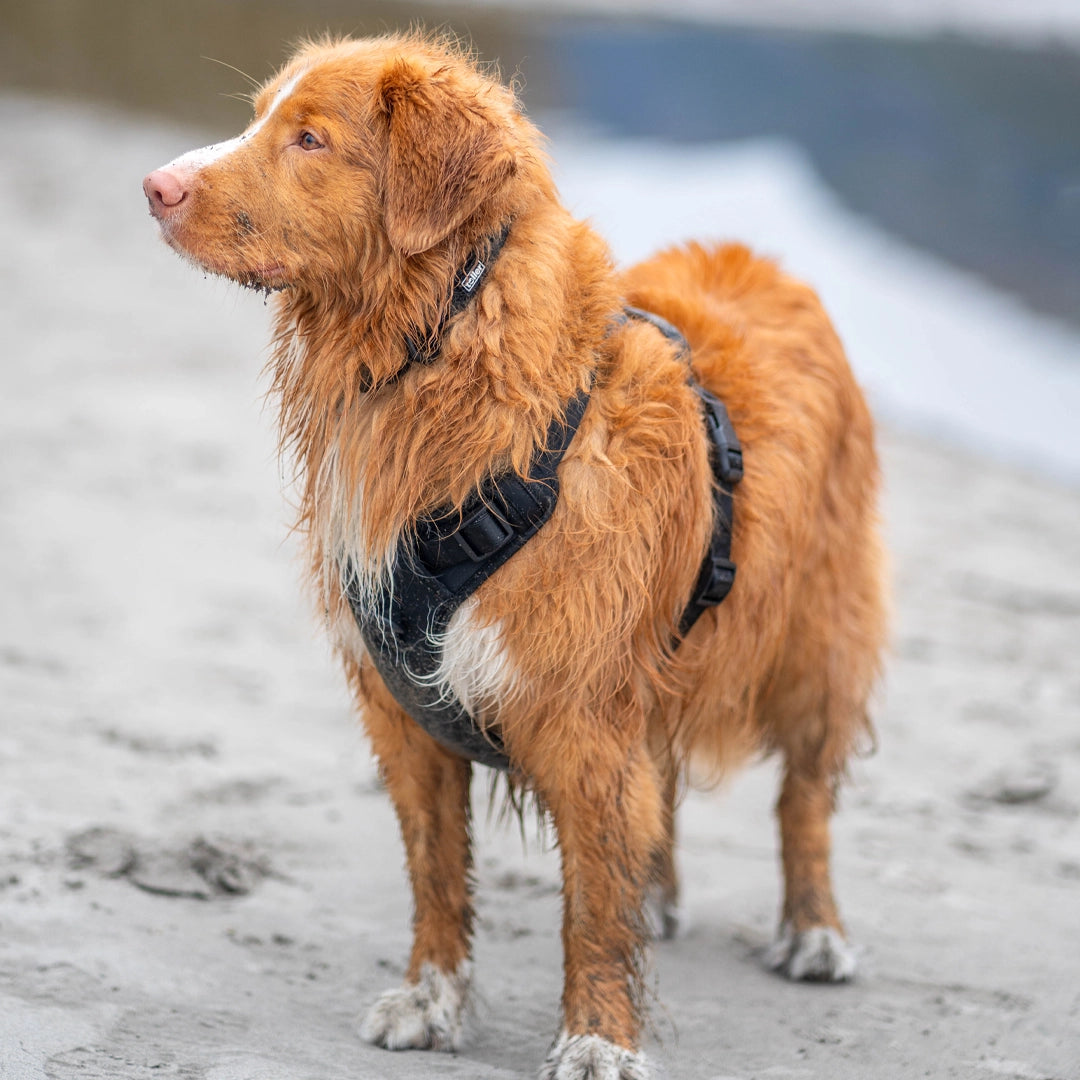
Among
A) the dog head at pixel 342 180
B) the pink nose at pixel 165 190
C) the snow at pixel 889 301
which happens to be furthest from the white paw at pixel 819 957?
the snow at pixel 889 301

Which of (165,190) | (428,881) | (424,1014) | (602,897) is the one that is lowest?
(424,1014)

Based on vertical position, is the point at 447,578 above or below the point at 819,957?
above

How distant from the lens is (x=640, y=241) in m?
13.4

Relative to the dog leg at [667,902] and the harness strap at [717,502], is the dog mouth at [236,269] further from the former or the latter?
the dog leg at [667,902]

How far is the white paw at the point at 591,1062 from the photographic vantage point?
2930 mm

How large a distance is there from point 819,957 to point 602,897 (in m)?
1.19

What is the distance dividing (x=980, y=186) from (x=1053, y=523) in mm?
6185

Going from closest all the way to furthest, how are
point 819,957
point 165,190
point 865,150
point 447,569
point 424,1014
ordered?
point 165,190
point 447,569
point 424,1014
point 819,957
point 865,150

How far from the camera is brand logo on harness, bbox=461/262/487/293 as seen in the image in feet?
9.09

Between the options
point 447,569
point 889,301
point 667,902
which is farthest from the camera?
point 889,301

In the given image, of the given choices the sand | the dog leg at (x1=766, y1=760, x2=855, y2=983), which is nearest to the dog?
the sand

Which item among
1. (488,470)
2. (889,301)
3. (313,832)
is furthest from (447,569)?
(889,301)

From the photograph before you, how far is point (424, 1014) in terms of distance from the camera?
127 inches

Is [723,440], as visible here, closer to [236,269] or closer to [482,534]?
[482,534]
